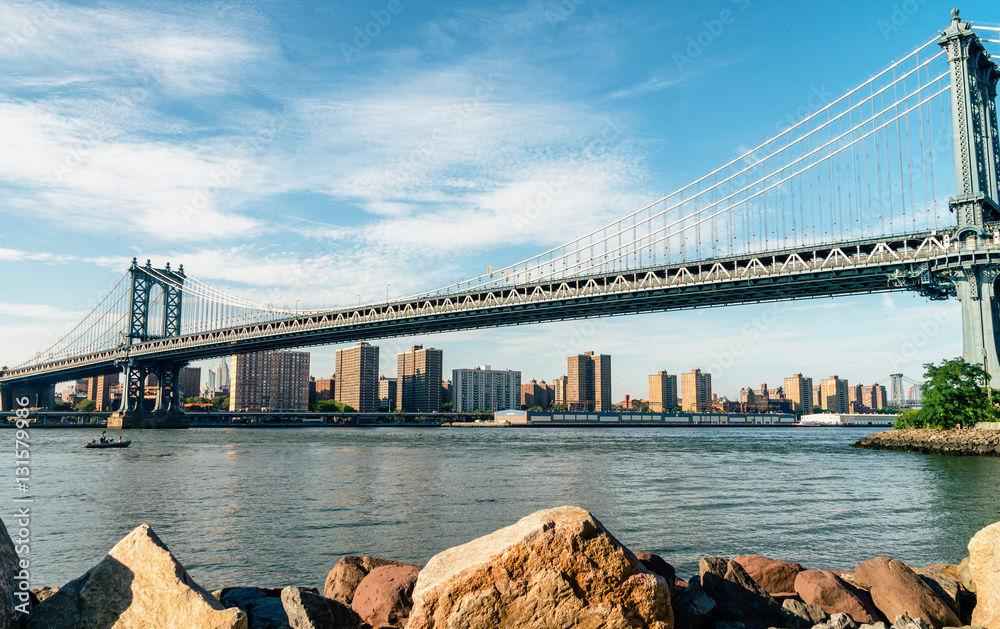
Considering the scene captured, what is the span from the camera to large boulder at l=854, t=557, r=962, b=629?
24.0 feet

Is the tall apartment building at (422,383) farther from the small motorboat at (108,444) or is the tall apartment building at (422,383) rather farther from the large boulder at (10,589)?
the large boulder at (10,589)

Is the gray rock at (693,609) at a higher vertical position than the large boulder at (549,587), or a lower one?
lower

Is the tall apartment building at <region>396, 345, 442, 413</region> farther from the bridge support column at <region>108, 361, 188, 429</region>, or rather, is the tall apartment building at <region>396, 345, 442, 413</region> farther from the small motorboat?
the small motorboat

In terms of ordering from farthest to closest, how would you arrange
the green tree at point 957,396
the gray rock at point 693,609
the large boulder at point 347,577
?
the green tree at point 957,396 → the large boulder at point 347,577 → the gray rock at point 693,609

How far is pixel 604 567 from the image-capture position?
19.5ft

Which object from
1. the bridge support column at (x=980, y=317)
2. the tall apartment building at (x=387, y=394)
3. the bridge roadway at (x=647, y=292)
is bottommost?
the tall apartment building at (x=387, y=394)

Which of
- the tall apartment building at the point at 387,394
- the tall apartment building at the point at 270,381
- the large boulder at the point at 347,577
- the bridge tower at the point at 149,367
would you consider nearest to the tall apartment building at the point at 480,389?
the tall apartment building at the point at 387,394

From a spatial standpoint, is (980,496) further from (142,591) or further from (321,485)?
(142,591)

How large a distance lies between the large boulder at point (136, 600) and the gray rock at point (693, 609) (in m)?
4.09

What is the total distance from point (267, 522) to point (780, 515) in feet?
39.8

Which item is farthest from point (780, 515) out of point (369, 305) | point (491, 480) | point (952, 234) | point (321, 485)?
point (369, 305)

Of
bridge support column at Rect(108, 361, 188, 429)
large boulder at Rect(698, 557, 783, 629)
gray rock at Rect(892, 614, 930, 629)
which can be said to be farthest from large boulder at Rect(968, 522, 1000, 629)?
bridge support column at Rect(108, 361, 188, 429)

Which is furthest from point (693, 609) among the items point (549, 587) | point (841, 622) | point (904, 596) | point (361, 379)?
point (361, 379)

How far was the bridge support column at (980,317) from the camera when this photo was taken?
3753 cm
